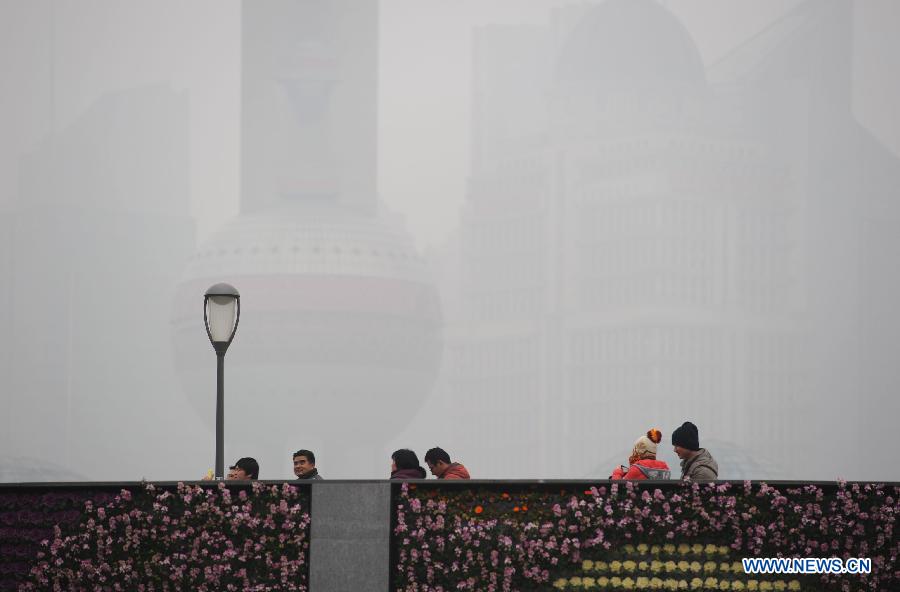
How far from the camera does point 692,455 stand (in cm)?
1492

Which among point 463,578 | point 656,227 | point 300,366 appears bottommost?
point 463,578

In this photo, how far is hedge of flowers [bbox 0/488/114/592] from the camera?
50.6ft

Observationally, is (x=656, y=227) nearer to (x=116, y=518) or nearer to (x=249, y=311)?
(x=249, y=311)

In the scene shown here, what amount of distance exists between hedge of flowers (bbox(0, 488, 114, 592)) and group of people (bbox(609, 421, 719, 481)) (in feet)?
17.6

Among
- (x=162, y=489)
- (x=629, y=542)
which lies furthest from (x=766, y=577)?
(x=162, y=489)

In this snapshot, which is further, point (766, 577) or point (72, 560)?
point (72, 560)

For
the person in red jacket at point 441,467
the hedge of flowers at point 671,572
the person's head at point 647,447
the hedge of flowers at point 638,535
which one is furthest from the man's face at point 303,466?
the person's head at point 647,447

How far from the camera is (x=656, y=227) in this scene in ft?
143

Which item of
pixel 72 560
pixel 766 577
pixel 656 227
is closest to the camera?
pixel 766 577

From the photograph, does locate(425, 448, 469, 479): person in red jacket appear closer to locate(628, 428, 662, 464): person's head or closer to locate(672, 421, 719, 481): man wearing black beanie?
locate(628, 428, 662, 464): person's head

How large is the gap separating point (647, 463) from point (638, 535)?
2.84 ft

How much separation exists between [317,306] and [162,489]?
29811mm

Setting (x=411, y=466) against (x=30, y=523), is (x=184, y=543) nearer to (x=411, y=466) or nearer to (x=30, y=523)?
(x=30, y=523)

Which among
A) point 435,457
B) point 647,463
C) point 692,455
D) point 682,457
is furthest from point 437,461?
point 692,455
